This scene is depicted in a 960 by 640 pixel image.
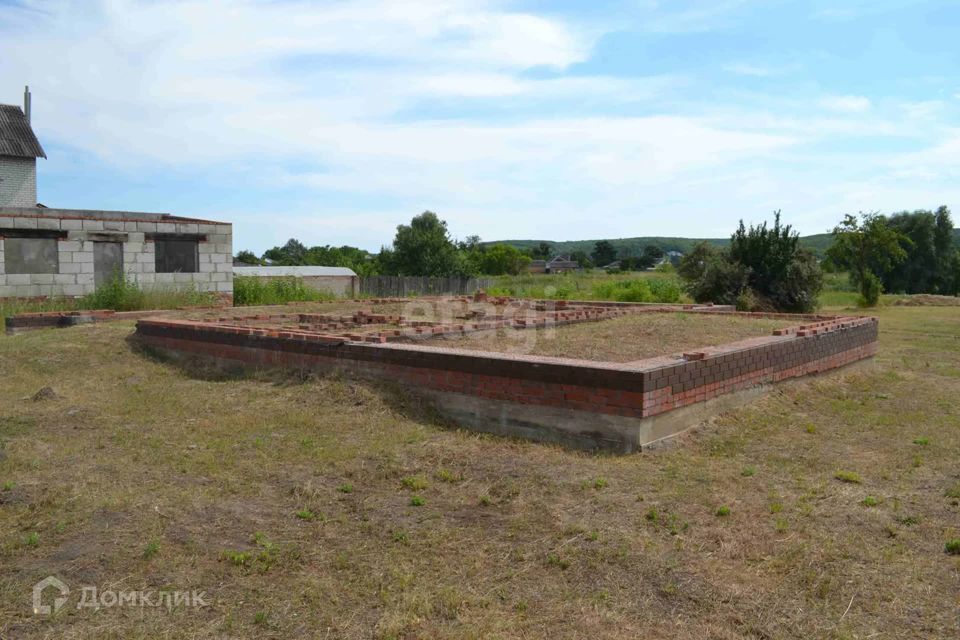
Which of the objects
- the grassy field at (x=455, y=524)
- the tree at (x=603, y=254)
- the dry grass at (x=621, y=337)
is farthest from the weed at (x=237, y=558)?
the tree at (x=603, y=254)

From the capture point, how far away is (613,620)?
313 cm

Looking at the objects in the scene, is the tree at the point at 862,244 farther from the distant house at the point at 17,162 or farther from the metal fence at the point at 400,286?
the distant house at the point at 17,162

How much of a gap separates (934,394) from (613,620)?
6.75m

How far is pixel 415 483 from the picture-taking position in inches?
187

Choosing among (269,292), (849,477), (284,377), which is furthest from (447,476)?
(269,292)

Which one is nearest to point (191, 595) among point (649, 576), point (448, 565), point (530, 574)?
point (448, 565)

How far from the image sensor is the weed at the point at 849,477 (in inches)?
193

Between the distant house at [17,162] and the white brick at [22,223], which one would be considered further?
the distant house at [17,162]

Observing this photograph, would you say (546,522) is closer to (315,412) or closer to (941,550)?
(941,550)

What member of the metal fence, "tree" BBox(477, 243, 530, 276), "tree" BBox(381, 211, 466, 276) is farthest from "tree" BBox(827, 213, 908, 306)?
"tree" BBox(477, 243, 530, 276)

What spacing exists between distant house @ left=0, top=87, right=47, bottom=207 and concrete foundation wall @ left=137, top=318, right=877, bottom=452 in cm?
2679

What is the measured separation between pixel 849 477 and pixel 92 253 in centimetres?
1472

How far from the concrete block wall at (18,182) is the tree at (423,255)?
1763 cm

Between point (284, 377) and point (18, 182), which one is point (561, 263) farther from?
point (284, 377)
